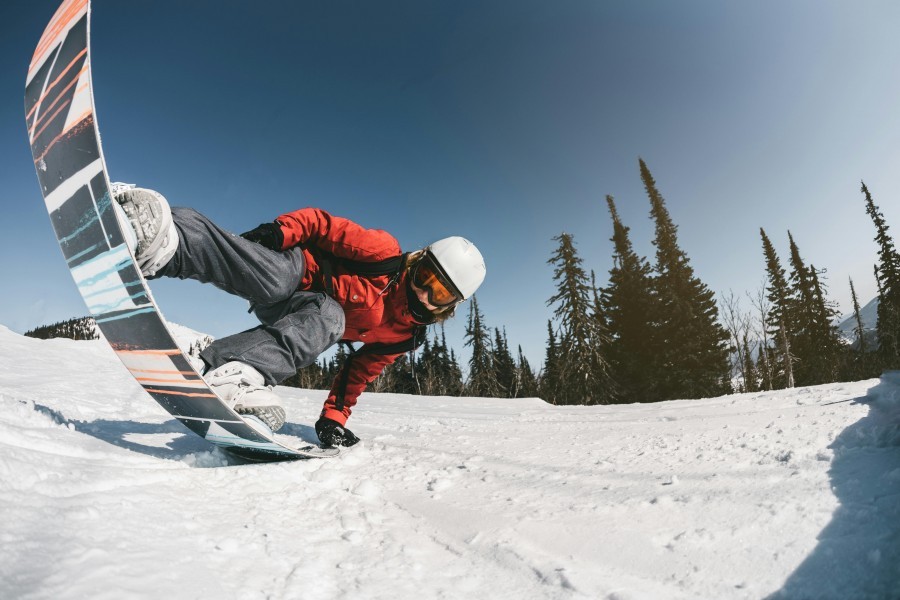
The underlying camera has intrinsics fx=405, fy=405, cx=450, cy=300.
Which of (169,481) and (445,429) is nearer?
(169,481)

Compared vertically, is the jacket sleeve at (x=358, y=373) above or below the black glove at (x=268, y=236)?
below

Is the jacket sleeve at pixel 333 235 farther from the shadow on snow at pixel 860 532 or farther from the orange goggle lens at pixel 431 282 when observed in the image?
the shadow on snow at pixel 860 532

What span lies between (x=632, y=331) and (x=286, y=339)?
25.0 meters

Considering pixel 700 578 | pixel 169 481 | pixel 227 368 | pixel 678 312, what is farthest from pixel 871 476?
pixel 678 312

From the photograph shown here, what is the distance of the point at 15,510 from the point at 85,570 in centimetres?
34

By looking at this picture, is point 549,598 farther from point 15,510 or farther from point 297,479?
point 15,510

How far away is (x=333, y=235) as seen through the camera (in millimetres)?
2373

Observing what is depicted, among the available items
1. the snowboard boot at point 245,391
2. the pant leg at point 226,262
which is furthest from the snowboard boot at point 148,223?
the snowboard boot at point 245,391

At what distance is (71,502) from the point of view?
3.42ft

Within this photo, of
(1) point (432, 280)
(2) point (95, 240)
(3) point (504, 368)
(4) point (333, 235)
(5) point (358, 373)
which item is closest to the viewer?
(2) point (95, 240)

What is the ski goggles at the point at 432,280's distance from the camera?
2666mm

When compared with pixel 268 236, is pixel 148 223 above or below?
below

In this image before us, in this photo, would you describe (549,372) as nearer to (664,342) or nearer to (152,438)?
(664,342)

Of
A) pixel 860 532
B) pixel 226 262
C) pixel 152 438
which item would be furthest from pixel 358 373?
pixel 860 532
